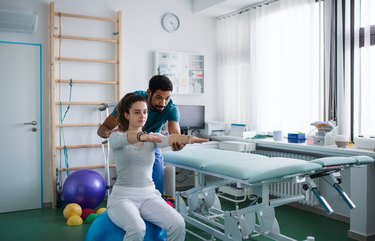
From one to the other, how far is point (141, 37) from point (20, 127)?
1.78 m

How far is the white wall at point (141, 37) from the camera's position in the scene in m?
4.23

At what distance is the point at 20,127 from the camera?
4.14m

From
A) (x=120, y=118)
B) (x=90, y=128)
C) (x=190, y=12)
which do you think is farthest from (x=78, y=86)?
(x=120, y=118)

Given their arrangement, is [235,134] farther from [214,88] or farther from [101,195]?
[101,195]

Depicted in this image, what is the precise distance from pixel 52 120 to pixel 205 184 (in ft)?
6.31

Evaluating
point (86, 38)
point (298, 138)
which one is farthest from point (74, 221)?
point (298, 138)

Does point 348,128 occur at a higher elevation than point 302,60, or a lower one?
lower

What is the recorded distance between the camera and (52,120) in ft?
13.6

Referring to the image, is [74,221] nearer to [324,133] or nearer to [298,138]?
[298,138]

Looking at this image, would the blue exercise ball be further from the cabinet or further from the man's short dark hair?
the cabinet

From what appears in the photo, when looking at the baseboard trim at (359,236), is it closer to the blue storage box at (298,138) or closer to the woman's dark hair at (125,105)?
the blue storage box at (298,138)

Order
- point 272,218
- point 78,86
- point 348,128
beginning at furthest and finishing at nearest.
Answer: point 78,86
point 348,128
point 272,218

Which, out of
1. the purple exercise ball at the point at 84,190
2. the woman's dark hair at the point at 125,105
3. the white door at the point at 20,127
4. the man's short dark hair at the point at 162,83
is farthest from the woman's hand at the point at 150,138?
the white door at the point at 20,127

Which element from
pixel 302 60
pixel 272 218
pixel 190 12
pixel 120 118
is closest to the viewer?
pixel 120 118
